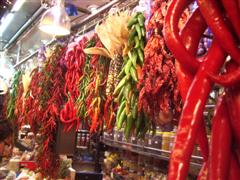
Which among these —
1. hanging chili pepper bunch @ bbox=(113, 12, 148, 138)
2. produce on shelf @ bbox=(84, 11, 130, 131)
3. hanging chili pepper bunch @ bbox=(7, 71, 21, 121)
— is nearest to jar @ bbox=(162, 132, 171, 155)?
produce on shelf @ bbox=(84, 11, 130, 131)

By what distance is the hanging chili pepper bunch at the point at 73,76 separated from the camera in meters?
2.26

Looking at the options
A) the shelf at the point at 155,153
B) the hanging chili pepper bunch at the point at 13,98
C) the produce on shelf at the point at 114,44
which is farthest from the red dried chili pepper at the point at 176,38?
the hanging chili pepper bunch at the point at 13,98

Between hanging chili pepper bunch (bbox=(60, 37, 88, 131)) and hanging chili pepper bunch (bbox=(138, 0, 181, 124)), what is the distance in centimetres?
108

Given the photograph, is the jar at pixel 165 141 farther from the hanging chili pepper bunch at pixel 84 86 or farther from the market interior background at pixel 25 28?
the market interior background at pixel 25 28

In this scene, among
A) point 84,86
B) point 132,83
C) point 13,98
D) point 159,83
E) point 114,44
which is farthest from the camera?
point 13,98

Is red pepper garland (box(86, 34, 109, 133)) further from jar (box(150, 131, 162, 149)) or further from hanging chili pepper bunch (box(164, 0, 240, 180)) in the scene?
hanging chili pepper bunch (box(164, 0, 240, 180))

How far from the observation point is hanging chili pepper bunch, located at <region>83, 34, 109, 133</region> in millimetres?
1895

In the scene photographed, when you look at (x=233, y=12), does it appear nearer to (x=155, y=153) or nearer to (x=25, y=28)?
(x=155, y=153)

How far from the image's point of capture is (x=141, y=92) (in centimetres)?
114

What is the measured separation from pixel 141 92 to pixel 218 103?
0.62 metres

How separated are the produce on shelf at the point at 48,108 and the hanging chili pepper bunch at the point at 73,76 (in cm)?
14

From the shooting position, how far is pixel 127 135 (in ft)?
4.67

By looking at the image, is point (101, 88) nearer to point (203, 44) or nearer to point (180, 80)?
point (203, 44)

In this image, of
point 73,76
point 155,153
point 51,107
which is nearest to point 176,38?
point 73,76
